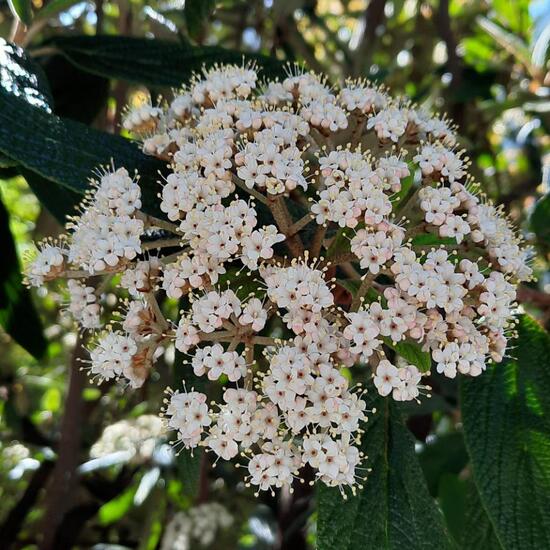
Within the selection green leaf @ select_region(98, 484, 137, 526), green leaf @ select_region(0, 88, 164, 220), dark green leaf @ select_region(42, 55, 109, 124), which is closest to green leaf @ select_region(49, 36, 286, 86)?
dark green leaf @ select_region(42, 55, 109, 124)

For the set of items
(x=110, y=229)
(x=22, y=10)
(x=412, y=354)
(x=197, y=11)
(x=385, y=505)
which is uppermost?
(x=197, y=11)

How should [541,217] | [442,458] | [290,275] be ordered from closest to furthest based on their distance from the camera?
[290,275], [541,217], [442,458]

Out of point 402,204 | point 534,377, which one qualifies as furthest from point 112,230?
point 534,377

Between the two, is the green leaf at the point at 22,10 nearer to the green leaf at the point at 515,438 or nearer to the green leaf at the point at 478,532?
the green leaf at the point at 515,438

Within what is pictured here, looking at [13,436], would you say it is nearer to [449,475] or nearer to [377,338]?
[449,475]

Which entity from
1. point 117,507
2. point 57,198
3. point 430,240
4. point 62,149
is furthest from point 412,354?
point 117,507

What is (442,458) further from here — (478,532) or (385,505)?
(385,505)
